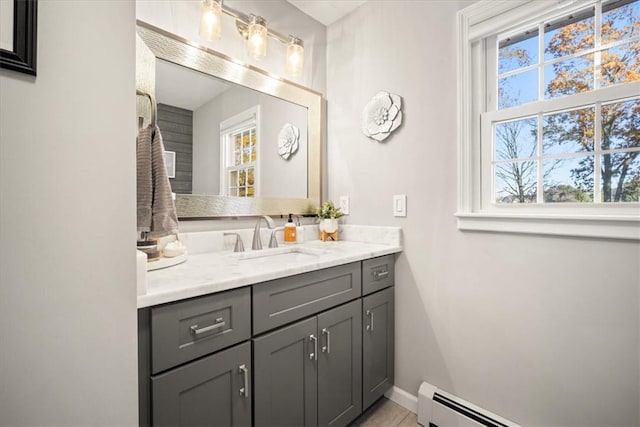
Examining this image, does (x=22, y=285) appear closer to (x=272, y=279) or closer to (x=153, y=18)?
(x=272, y=279)

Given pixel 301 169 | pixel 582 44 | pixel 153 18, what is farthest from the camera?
pixel 301 169

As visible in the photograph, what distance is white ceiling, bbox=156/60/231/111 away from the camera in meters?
1.42

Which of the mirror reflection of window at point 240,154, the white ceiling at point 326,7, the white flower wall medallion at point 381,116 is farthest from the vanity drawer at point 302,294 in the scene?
the white ceiling at point 326,7

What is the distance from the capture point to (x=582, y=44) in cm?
129

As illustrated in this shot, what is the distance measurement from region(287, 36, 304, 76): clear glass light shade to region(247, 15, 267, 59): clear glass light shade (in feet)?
0.79

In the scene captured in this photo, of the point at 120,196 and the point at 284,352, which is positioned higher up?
the point at 120,196

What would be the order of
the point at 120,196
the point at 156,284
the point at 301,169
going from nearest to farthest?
the point at 120,196 < the point at 156,284 < the point at 301,169

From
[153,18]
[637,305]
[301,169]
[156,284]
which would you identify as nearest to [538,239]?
[637,305]

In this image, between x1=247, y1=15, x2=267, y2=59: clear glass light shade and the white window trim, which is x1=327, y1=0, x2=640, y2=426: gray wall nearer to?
the white window trim

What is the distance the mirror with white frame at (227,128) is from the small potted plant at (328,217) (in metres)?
0.10

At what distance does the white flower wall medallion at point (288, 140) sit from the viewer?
6.37 ft

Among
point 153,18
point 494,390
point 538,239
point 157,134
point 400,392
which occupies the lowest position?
point 400,392

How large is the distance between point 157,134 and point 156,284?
22.0 inches

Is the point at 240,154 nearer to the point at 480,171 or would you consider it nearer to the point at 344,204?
the point at 344,204
